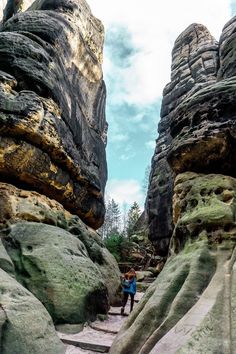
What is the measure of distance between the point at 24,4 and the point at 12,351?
21342 mm

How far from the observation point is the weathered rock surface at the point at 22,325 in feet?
16.2

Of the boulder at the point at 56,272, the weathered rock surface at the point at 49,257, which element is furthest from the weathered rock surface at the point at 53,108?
the boulder at the point at 56,272

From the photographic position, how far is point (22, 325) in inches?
203

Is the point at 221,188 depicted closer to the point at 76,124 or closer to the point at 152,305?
the point at 152,305

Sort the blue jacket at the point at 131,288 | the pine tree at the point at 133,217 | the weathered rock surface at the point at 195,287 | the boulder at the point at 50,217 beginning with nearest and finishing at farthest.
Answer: the weathered rock surface at the point at 195,287
the boulder at the point at 50,217
the blue jacket at the point at 131,288
the pine tree at the point at 133,217

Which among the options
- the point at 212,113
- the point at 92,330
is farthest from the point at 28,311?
the point at 212,113

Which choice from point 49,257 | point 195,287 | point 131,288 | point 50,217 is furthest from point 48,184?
point 195,287

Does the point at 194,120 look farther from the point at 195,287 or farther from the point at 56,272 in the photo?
the point at 56,272

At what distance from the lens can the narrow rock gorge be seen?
20.2ft

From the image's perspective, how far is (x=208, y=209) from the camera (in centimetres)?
637

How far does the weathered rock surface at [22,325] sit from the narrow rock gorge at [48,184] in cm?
2

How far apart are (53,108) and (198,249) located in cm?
677

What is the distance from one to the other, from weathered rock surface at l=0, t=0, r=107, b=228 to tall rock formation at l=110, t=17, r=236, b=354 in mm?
3904

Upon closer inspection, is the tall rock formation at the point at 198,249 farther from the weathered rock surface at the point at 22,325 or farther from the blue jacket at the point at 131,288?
the blue jacket at the point at 131,288
